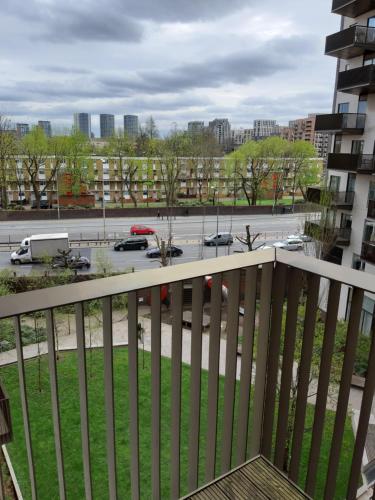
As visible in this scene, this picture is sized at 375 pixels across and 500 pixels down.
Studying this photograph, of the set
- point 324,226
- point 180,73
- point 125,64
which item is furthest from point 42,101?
point 324,226

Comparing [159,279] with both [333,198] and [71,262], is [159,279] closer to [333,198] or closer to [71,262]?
[71,262]

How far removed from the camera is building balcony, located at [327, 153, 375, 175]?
6.31 metres

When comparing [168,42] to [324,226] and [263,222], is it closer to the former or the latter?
[324,226]

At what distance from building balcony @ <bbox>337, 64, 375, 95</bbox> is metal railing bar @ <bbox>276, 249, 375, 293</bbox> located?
5.95 m

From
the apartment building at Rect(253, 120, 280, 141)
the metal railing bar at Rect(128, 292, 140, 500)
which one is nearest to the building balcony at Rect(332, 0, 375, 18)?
the apartment building at Rect(253, 120, 280, 141)

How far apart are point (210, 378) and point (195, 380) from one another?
56mm

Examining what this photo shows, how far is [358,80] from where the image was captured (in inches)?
230

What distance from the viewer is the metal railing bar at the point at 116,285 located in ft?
1.87

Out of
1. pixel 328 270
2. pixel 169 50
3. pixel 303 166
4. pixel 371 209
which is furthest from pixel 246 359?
pixel 303 166

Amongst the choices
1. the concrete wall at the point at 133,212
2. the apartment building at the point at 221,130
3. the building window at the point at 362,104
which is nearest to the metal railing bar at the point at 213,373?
the building window at the point at 362,104

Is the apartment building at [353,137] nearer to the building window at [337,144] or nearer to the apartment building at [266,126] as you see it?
the building window at [337,144]

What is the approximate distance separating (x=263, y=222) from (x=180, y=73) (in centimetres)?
718

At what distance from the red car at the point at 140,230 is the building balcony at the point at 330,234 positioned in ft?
15.5

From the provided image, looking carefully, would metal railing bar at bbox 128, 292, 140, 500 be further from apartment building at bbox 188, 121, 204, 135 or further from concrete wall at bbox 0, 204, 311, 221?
apartment building at bbox 188, 121, 204, 135
